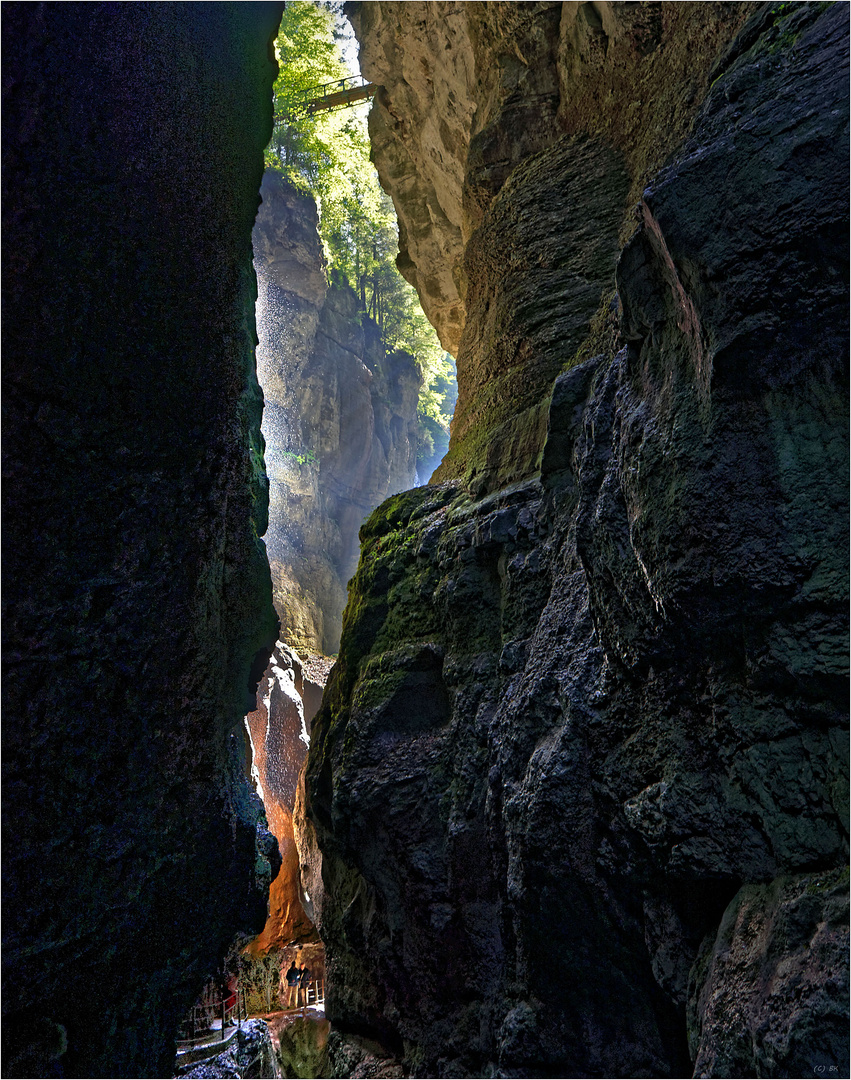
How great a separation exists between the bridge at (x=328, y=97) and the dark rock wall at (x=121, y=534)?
43.2ft

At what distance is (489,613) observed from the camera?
193 inches

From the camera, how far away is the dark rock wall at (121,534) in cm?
261

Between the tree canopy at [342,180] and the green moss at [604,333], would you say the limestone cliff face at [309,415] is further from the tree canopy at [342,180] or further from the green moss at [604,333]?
the green moss at [604,333]

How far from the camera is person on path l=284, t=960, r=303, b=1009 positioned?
1256 cm

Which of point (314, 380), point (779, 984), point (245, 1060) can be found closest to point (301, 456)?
point (314, 380)

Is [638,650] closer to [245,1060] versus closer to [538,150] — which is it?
[538,150]

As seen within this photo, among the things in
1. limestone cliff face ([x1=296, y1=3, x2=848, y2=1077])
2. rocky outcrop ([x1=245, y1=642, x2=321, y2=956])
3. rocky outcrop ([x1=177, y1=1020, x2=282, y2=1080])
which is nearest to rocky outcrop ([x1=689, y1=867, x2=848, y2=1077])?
limestone cliff face ([x1=296, y1=3, x2=848, y2=1077])

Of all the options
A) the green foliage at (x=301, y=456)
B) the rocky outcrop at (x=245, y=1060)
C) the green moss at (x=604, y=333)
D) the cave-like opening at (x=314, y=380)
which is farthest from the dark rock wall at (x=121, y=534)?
the green foliage at (x=301, y=456)

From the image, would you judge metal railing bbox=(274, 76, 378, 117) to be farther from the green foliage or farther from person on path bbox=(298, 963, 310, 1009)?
person on path bbox=(298, 963, 310, 1009)

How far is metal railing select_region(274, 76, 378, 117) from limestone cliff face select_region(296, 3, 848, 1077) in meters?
10.9

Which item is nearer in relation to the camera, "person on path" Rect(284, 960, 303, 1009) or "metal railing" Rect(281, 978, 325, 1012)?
"metal railing" Rect(281, 978, 325, 1012)

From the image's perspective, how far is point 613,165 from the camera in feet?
19.3

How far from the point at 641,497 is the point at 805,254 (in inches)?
38.3

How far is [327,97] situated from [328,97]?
45mm
